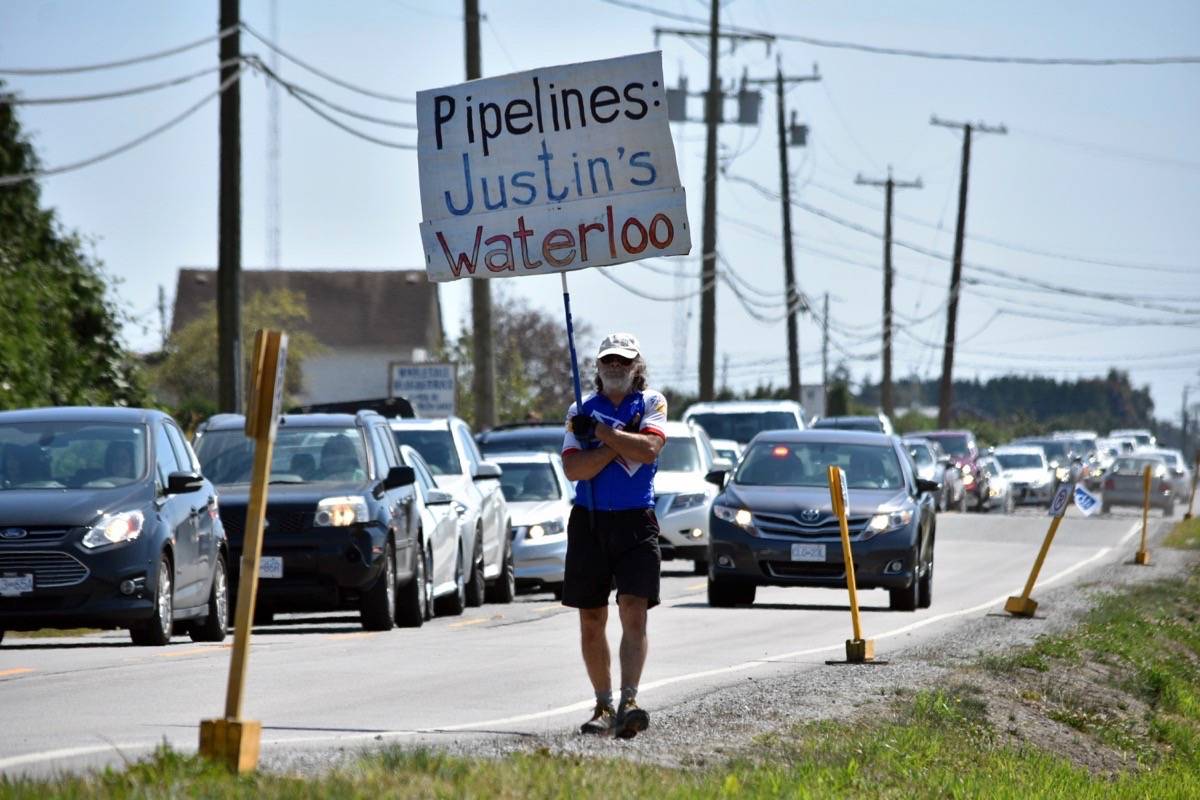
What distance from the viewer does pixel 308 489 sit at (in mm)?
19031

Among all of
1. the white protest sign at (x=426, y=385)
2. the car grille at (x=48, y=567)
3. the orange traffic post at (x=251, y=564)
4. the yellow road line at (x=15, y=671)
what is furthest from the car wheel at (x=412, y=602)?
the white protest sign at (x=426, y=385)

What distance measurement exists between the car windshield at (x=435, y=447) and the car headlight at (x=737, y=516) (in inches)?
129

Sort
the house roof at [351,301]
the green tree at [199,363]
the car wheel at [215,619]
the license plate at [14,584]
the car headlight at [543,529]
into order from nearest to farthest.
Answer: the license plate at [14,584], the car wheel at [215,619], the car headlight at [543,529], the green tree at [199,363], the house roof at [351,301]

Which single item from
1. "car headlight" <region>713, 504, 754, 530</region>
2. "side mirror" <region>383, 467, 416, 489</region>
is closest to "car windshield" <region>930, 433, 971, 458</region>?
"car headlight" <region>713, 504, 754, 530</region>

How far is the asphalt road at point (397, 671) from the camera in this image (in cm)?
1034

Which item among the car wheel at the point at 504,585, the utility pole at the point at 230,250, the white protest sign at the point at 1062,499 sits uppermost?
the utility pole at the point at 230,250

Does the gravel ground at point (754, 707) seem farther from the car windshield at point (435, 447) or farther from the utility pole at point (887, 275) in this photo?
the utility pole at point (887, 275)

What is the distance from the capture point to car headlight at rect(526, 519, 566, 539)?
86.0 feet

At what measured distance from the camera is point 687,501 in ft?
93.4

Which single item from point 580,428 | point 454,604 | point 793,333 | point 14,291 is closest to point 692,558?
point 454,604

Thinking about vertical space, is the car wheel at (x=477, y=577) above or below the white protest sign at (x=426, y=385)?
below

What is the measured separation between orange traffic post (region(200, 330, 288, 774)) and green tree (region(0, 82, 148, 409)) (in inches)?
753

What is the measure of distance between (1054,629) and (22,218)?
25.4m

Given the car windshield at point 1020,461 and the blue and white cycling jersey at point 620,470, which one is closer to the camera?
the blue and white cycling jersey at point 620,470
